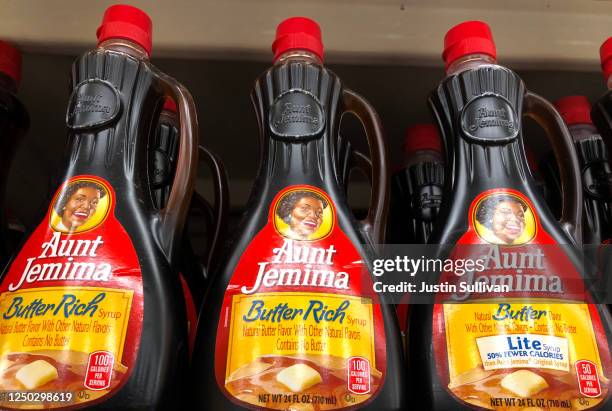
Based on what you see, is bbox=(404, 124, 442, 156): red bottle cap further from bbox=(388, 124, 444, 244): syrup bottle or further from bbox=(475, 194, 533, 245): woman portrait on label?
bbox=(475, 194, 533, 245): woman portrait on label

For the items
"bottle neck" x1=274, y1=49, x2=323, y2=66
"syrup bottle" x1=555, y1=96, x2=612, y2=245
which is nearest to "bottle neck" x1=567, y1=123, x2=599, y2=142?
"syrup bottle" x1=555, y1=96, x2=612, y2=245

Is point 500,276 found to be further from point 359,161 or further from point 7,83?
point 7,83

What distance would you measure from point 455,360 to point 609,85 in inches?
18.0

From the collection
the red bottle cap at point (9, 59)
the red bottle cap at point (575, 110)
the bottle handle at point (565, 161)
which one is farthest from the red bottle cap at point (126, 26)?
the red bottle cap at point (575, 110)

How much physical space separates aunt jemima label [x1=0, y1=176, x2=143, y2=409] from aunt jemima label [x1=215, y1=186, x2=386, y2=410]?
10 cm

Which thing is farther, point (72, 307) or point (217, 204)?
point (217, 204)

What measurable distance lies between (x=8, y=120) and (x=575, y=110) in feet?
2.59

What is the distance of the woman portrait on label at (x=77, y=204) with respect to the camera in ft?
2.09

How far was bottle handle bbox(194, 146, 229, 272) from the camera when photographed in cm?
83

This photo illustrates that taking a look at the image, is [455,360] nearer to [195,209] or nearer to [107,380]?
[107,380]

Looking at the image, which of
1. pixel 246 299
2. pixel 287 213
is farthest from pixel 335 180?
pixel 246 299

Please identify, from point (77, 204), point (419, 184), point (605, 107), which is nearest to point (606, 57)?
point (605, 107)

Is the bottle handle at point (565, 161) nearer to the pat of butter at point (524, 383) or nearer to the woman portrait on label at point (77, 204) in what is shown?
the pat of butter at point (524, 383)

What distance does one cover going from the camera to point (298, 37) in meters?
0.75
